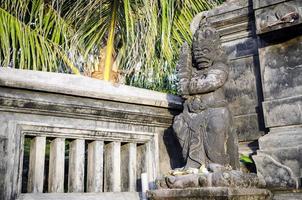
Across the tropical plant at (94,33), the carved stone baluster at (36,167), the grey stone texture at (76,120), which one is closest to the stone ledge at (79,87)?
the grey stone texture at (76,120)

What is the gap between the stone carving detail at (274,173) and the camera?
363 centimetres

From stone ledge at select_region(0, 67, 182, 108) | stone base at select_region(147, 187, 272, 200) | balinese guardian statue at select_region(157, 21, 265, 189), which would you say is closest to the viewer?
stone base at select_region(147, 187, 272, 200)

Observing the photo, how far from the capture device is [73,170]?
137 inches

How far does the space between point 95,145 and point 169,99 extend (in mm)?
1134

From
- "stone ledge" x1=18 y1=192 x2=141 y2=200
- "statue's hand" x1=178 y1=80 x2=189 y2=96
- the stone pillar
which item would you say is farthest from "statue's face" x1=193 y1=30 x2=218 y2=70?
"stone ledge" x1=18 y1=192 x2=141 y2=200

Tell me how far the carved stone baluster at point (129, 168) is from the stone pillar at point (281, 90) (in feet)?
4.05

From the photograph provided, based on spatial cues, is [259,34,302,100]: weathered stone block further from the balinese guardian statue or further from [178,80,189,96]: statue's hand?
[178,80,189,96]: statue's hand

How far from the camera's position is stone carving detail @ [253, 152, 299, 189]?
363 centimetres

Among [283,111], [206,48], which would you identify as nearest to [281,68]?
[283,111]

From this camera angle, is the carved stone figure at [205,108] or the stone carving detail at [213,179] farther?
the carved stone figure at [205,108]

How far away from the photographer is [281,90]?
13.3ft

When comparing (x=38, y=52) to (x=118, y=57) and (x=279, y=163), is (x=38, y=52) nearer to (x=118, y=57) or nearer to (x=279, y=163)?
(x=118, y=57)

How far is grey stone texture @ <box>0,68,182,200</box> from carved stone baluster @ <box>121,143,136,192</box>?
11mm

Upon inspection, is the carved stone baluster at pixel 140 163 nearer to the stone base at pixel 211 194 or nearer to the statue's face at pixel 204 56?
the stone base at pixel 211 194
